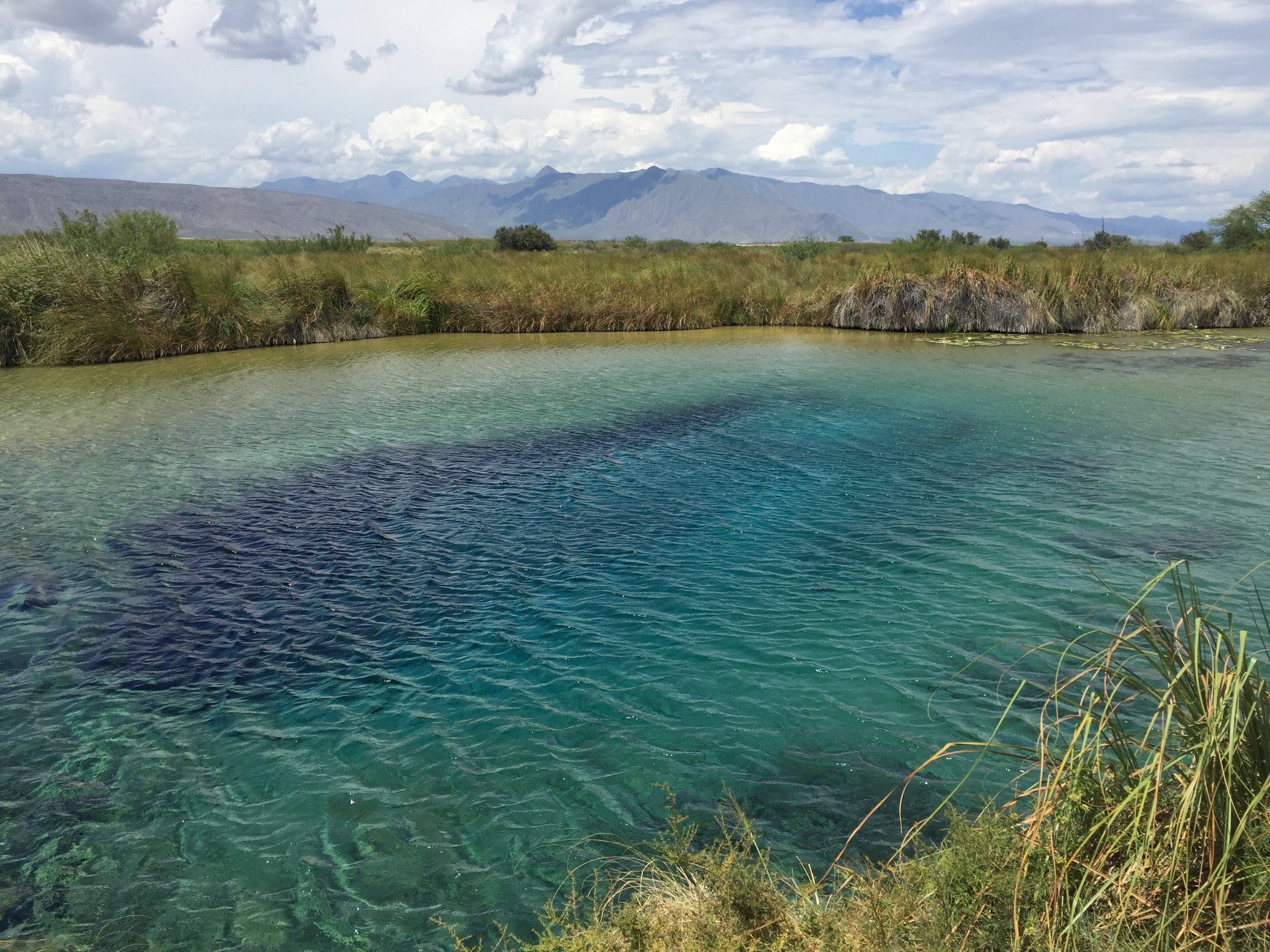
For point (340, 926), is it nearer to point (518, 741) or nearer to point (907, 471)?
point (518, 741)

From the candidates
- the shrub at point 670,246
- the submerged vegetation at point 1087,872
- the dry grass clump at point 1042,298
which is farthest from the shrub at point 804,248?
the submerged vegetation at point 1087,872

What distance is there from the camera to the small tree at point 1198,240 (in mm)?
50750

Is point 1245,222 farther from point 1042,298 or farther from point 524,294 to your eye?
point 524,294

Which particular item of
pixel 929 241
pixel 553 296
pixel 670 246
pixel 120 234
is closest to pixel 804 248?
pixel 929 241

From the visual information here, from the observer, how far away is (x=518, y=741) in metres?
5.17

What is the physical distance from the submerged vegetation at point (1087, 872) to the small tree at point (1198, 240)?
2297 inches

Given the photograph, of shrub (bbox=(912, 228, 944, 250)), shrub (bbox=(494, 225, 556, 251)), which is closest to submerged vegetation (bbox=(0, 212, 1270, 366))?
shrub (bbox=(912, 228, 944, 250))

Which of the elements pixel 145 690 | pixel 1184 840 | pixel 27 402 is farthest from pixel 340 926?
pixel 27 402

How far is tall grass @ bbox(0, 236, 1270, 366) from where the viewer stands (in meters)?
21.2

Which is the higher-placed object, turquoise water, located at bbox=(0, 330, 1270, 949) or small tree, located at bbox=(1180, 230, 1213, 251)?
small tree, located at bbox=(1180, 230, 1213, 251)

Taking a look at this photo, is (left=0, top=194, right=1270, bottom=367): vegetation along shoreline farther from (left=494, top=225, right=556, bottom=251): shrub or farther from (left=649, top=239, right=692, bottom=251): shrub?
(left=649, top=239, right=692, bottom=251): shrub

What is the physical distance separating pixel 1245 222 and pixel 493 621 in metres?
56.9

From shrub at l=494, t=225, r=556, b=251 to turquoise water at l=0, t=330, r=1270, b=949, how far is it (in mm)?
35539

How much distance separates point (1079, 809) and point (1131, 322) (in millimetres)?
27666
